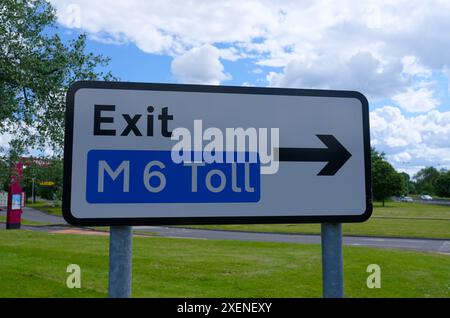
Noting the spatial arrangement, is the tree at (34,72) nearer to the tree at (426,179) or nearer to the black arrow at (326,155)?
the black arrow at (326,155)

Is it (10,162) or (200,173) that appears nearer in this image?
(200,173)

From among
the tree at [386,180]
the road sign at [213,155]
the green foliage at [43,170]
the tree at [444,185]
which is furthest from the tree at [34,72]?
the tree at [444,185]

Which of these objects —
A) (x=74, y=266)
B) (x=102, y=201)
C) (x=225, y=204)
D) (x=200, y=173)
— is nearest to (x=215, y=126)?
(x=200, y=173)

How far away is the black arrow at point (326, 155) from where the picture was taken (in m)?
2.02

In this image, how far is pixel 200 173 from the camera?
6.37 ft

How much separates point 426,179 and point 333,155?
15613 cm

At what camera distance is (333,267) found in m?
1.95

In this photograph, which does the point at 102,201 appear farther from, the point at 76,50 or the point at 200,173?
the point at 76,50

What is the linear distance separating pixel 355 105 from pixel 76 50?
6.81m

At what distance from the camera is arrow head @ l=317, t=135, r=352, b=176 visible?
2.02 m

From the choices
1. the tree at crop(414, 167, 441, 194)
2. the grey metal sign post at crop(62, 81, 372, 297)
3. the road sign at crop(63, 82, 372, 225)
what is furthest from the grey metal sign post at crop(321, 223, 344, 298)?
the tree at crop(414, 167, 441, 194)

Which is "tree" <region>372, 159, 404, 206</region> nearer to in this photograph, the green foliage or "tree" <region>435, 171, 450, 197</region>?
"tree" <region>435, 171, 450, 197</region>

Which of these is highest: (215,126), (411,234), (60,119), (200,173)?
(60,119)

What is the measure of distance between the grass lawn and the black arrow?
203 inches
